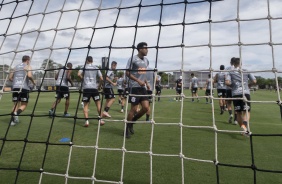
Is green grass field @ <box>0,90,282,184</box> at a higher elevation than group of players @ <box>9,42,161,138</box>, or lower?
lower

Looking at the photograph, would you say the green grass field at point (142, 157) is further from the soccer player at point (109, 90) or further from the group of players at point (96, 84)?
the soccer player at point (109, 90)

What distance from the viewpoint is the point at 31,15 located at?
3.98 m

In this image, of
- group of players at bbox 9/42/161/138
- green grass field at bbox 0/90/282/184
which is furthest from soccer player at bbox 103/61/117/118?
green grass field at bbox 0/90/282/184

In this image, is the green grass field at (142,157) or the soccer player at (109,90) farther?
the soccer player at (109,90)

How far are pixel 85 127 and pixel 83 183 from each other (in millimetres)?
3065

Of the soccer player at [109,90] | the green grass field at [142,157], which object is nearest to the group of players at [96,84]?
the soccer player at [109,90]

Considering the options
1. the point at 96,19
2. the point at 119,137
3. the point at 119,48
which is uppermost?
the point at 96,19

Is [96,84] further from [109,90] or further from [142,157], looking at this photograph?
[142,157]

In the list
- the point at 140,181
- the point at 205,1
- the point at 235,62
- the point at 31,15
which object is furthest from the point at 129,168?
the point at 235,62

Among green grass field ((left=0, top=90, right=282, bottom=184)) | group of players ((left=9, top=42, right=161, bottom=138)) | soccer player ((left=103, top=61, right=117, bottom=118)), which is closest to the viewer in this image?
green grass field ((left=0, top=90, right=282, bottom=184))

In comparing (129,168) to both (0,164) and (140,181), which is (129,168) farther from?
(0,164)

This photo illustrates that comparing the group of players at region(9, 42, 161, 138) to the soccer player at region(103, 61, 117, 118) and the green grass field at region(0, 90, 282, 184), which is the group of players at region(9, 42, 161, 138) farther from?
the green grass field at region(0, 90, 282, 184)

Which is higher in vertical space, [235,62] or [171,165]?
[235,62]

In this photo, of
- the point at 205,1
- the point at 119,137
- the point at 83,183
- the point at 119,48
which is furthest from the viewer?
the point at 119,137
